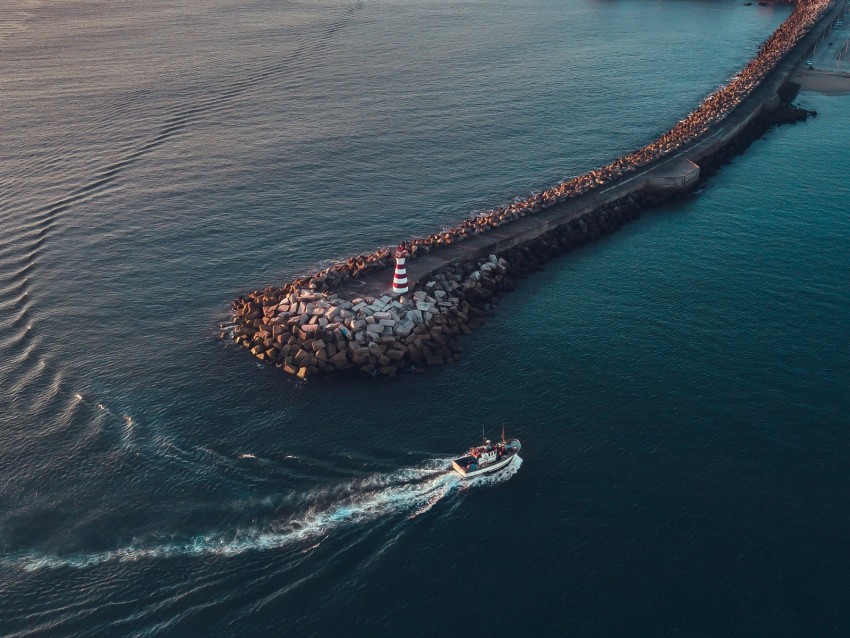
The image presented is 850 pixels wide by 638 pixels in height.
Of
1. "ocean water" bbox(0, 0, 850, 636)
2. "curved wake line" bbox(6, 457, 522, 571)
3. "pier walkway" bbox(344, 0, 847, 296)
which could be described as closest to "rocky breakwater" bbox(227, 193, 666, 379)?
"ocean water" bbox(0, 0, 850, 636)

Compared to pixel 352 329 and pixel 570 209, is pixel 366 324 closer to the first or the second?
pixel 352 329

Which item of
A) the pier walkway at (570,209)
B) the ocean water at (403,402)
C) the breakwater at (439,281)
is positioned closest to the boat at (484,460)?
the ocean water at (403,402)

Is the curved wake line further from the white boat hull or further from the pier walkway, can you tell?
the pier walkway

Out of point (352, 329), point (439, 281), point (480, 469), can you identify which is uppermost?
point (439, 281)

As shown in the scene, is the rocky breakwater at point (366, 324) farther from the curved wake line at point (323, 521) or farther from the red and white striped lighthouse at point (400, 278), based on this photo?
the curved wake line at point (323, 521)

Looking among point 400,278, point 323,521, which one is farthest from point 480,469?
point 400,278
